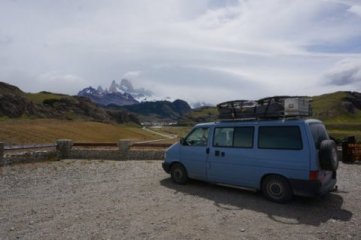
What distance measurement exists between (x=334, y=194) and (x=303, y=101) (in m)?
3.07

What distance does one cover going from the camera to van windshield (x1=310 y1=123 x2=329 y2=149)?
30.7ft

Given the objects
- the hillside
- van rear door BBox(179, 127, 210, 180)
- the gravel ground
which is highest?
the hillside

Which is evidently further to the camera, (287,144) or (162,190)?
(162,190)

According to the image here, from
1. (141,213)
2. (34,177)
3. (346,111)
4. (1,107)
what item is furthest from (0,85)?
(346,111)

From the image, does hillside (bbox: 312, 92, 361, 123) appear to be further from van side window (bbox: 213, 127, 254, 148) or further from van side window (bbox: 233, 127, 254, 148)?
van side window (bbox: 233, 127, 254, 148)

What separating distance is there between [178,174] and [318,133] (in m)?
4.78

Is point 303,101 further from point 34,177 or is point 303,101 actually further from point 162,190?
point 34,177

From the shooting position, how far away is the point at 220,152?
11031mm

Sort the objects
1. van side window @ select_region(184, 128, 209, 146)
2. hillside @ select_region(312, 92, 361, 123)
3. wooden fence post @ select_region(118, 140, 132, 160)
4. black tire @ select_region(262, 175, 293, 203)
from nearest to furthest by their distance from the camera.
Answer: black tire @ select_region(262, 175, 293, 203), van side window @ select_region(184, 128, 209, 146), wooden fence post @ select_region(118, 140, 132, 160), hillside @ select_region(312, 92, 361, 123)

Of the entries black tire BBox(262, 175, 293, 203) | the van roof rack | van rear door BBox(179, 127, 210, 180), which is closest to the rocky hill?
van rear door BBox(179, 127, 210, 180)

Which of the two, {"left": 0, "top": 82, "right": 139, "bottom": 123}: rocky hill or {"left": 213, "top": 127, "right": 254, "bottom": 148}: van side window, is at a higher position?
{"left": 0, "top": 82, "right": 139, "bottom": 123}: rocky hill

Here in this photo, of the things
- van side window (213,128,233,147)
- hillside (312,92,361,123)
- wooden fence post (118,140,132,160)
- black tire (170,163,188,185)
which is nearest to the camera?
van side window (213,128,233,147)

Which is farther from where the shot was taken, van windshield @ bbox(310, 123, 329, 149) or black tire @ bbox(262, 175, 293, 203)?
black tire @ bbox(262, 175, 293, 203)

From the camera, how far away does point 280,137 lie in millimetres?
9750
